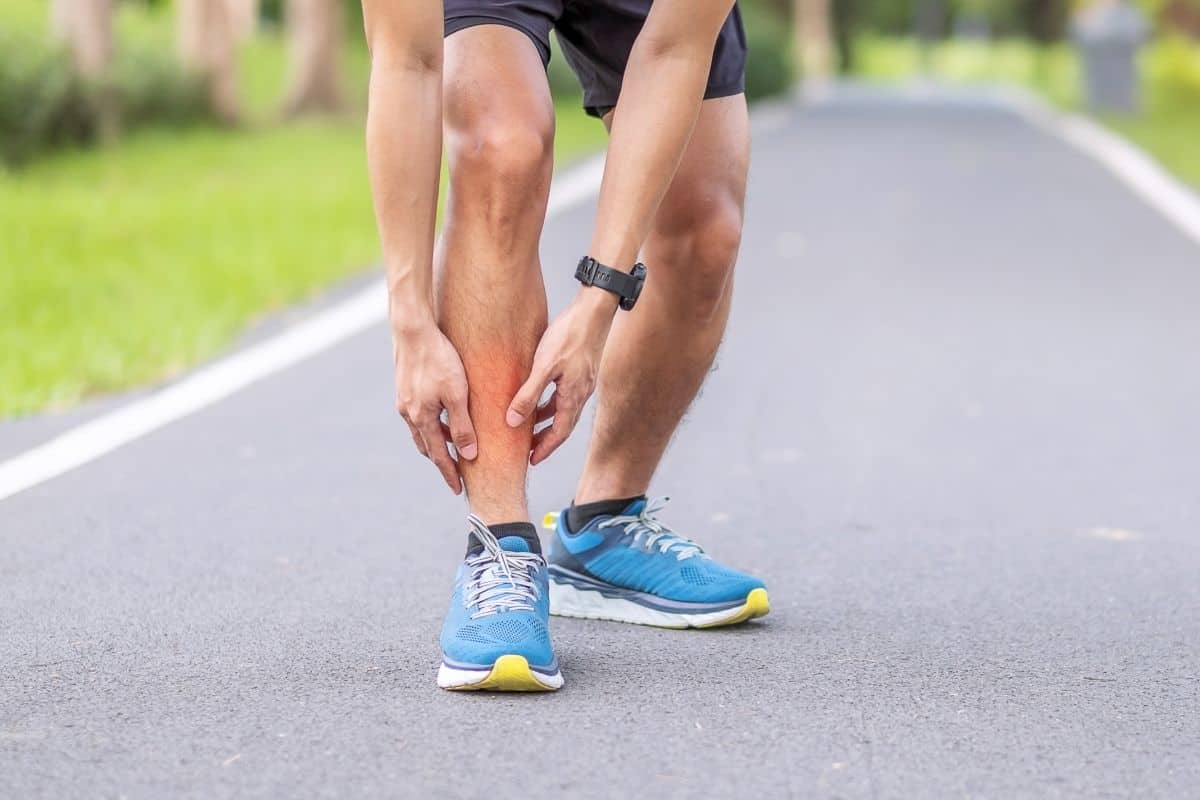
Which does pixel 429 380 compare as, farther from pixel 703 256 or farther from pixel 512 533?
pixel 703 256

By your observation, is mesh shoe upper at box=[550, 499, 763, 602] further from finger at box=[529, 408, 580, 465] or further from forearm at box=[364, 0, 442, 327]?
forearm at box=[364, 0, 442, 327]

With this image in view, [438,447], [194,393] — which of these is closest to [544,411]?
[438,447]

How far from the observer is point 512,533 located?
9.50 ft

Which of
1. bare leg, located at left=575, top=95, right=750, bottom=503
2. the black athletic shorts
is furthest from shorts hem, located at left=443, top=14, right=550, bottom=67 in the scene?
bare leg, located at left=575, top=95, right=750, bottom=503

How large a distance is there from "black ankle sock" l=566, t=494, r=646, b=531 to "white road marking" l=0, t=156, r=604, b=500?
1.50m

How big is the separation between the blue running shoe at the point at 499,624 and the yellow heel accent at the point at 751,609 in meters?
0.40

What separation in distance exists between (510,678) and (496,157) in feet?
2.60

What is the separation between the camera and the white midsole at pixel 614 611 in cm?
316

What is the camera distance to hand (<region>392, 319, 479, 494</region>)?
275cm

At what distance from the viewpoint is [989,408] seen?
5625mm

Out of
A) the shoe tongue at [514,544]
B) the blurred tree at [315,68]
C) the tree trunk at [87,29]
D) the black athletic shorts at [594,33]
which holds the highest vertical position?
the black athletic shorts at [594,33]

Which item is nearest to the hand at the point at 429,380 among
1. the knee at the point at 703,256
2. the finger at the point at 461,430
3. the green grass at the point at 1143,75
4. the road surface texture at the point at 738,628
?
the finger at the point at 461,430

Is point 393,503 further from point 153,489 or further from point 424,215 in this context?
point 424,215

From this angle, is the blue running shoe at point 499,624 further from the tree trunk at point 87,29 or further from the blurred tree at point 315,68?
the blurred tree at point 315,68
